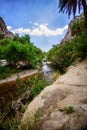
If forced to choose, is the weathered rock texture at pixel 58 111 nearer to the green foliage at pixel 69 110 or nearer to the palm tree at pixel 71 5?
the green foliage at pixel 69 110

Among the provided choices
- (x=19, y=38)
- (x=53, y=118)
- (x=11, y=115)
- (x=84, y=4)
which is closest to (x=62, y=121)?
(x=53, y=118)

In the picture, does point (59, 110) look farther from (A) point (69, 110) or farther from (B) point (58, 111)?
(A) point (69, 110)

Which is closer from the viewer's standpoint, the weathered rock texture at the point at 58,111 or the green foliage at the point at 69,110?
the weathered rock texture at the point at 58,111

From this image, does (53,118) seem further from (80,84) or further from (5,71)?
(5,71)

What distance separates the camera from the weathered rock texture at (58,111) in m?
7.20

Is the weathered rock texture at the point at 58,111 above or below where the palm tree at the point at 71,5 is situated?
below

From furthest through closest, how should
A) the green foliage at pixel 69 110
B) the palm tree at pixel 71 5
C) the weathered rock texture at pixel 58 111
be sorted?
the palm tree at pixel 71 5, the green foliage at pixel 69 110, the weathered rock texture at pixel 58 111

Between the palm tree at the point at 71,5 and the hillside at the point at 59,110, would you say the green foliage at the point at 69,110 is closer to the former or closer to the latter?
the hillside at the point at 59,110

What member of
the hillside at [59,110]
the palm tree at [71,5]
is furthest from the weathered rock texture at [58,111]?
the palm tree at [71,5]

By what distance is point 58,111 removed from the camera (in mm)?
7871

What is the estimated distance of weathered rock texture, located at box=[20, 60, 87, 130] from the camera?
7.20 metres

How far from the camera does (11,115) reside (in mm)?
11734

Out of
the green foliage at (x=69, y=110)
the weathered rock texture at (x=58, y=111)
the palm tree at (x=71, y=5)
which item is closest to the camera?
the weathered rock texture at (x=58, y=111)

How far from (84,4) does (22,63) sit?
27693 mm
